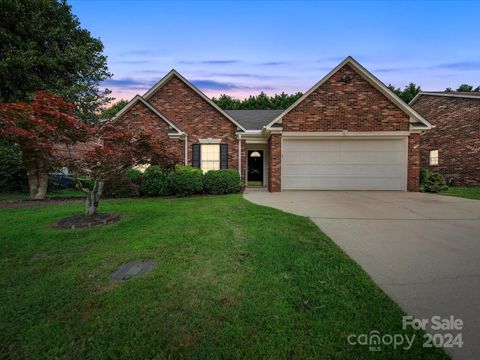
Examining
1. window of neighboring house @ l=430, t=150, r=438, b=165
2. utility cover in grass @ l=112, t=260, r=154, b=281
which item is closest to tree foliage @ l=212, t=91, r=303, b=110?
window of neighboring house @ l=430, t=150, r=438, b=165

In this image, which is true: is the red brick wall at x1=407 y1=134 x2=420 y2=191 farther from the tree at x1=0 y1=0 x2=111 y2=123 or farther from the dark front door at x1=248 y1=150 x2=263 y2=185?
the tree at x1=0 y1=0 x2=111 y2=123

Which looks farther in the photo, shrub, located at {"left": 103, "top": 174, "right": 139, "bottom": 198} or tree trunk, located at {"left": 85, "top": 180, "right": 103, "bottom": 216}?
shrub, located at {"left": 103, "top": 174, "right": 139, "bottom": 198}

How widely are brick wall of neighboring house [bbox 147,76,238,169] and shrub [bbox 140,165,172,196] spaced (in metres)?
2.91

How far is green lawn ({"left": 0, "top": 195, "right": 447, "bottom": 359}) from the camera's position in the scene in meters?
1.98

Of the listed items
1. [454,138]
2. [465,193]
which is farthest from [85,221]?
[454,138]

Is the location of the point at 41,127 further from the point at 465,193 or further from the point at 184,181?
the point at 465,193

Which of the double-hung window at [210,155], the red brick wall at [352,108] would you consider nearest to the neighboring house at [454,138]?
the red brick wall at [352,108]

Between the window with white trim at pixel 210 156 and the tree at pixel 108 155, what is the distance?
6.60 metres

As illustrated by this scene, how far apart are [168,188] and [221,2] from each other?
9.10 meters

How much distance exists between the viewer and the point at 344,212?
6758 millimetres

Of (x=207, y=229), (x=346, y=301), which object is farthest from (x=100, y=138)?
(x=346, y=301)

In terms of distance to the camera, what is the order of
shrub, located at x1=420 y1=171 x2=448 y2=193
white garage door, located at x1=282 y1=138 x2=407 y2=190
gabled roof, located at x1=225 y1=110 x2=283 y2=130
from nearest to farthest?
1. shrub, located at x1=420 y1=171 x2=448 y2=193
2. white garage door, located at x1=282 y1=138 x2=407 y2=190
3. gabled roof, located at x1=225 y1=110 x2=283 y2=130

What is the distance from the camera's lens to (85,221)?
19.3 ft

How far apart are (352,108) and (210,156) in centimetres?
743
